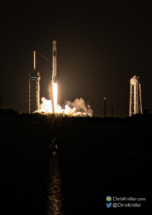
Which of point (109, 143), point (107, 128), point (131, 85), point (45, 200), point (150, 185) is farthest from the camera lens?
point (131, 85)

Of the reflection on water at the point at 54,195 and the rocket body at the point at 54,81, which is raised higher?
the rocket body at the point at 54,81

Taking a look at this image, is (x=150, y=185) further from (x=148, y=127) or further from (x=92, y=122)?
(x=92, y=122)

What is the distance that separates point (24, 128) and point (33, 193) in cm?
3046

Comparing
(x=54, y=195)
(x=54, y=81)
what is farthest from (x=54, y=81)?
(x=54, y=195)

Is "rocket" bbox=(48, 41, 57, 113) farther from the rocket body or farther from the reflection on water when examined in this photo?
the reflection on water

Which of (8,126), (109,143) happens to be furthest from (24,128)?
(109,143)

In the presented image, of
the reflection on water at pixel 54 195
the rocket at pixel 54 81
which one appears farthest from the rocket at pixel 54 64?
the reflection on water at pixel 54 195

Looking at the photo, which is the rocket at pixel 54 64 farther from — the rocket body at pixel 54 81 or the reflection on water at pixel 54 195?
the reflection on water at pixel 54 195

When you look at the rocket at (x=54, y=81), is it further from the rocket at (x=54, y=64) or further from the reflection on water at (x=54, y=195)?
the reflection on water at (x=54, y=195)

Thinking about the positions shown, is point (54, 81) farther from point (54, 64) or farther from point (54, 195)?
point (54, 195)

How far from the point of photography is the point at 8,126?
3831cm

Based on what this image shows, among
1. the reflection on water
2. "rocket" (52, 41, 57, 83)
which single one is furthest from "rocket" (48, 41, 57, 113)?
the reflection on water

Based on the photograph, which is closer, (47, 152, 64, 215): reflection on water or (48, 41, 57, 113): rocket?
(47, 152, 64, 215): reflection on water

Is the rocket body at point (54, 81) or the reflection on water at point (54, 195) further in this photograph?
the rocket body at point (54, 81)
